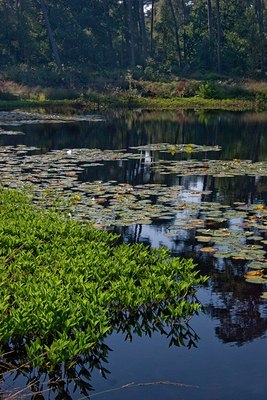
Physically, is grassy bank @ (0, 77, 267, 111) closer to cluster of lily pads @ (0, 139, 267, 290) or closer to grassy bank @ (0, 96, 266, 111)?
grassy bank @ (0, 96, 266, 111)

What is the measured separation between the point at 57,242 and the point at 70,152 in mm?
12564

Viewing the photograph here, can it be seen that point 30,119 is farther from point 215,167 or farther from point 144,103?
point 215,167

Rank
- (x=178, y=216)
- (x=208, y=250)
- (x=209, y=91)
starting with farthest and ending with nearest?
(x=209, y=91) → (x=178, y=216) → (x=208, y=250)

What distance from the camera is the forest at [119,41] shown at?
196 feet

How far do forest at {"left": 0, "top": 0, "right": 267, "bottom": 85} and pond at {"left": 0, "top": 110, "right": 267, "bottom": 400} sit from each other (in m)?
30.9

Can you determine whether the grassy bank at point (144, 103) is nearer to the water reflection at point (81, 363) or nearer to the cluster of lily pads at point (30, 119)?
the cluster of lily pads at point (30, 119)

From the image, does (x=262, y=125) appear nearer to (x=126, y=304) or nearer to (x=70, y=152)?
(x=70, y=152)

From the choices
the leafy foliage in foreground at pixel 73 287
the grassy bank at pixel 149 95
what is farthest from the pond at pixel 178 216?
the grassy bank at pixel 149 95

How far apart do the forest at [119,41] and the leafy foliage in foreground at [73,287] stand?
46138mm

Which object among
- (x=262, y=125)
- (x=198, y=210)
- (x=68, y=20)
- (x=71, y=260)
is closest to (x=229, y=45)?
(x=68, y=20)

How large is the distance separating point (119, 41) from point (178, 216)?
71.2 meters

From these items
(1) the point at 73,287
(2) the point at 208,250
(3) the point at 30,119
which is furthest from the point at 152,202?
A: (3) the point at 30,119

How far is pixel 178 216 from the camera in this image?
12.2 m

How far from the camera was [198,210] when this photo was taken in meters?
12.6
